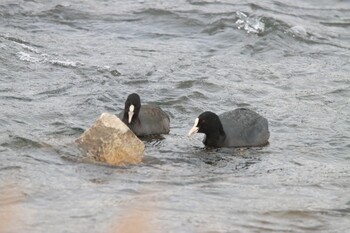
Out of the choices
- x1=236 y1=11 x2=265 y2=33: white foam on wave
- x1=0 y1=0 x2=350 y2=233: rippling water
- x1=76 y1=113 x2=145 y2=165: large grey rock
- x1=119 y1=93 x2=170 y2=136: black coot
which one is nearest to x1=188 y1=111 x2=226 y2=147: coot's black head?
x1=0 y1=0 x2=350 y2=233: rippling water

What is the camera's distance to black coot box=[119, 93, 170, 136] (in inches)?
456

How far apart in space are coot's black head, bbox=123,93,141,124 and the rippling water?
18.5 inches

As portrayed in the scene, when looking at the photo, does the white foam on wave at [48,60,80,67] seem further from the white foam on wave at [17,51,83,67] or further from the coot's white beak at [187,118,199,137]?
the coot's white beak at [187,118,199,137]

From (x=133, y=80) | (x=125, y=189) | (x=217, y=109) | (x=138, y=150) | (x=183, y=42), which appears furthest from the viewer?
(x=183, y=42)

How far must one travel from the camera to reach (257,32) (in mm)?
17297

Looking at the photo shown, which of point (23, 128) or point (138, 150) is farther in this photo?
point (23, 128)

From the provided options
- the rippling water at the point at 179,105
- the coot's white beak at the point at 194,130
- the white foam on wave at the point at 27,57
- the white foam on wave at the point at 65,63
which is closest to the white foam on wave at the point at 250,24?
the rippling water at the point at 179,105

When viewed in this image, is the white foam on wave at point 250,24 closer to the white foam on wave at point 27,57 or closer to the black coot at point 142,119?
the white foam on wave at point 27,57

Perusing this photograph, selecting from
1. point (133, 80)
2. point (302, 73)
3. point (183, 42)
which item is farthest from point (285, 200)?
point (183, 42)

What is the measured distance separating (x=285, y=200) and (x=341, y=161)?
2013 mm

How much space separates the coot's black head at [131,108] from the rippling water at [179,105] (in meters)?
0.47

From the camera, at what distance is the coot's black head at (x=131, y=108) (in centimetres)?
1156

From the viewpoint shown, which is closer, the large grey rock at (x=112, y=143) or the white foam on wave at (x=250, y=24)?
the large grey rock at (x=112, y=143)

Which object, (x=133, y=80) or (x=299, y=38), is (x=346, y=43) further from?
(x=133, y=80)
